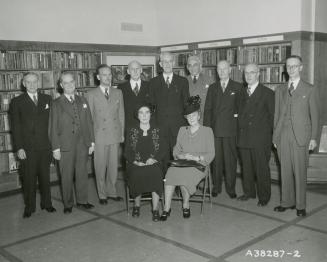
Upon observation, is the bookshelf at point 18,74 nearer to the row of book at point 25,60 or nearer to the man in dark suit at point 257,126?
the row of book at point 25,60

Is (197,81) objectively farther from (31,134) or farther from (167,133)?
(31,134)

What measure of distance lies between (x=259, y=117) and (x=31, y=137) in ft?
9.19

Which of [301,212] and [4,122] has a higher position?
[4,122]

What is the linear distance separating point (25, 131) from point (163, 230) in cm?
203

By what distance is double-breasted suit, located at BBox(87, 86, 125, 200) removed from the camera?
5.30 m

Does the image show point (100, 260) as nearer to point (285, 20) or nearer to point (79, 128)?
point (79, 128)

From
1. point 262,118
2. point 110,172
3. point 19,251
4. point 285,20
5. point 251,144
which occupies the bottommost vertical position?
point 19,251

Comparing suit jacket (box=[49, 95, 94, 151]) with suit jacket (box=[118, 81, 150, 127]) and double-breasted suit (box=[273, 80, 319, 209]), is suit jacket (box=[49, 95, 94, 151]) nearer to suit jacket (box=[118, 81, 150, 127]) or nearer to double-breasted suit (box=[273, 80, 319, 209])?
suit jacket (box=[118, 81, 150, 127])

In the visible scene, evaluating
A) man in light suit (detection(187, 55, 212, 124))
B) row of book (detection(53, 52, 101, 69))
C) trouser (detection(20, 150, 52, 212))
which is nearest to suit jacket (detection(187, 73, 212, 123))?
man in light suit (detection(187, 55, 212, 124))

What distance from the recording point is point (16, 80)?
6441mm

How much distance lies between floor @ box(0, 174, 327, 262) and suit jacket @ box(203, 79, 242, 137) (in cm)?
96

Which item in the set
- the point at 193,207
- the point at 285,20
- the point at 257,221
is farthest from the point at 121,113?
the point at 285,20

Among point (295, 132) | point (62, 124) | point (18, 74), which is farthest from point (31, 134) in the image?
point (295, 132)

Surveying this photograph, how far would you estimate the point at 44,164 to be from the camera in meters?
5.05
